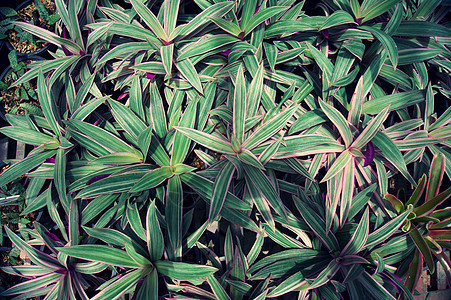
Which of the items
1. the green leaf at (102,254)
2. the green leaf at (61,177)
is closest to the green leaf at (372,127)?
the green leaf at (102,254)

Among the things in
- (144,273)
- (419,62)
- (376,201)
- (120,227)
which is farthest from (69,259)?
(419,62)

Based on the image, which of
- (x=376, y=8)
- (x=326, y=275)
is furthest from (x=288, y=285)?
(x=376, y=8)

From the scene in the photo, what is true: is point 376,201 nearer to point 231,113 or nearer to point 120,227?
point 231,113

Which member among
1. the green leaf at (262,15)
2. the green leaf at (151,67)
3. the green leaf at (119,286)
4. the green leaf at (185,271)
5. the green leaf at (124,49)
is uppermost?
the green leaf at (262,15)

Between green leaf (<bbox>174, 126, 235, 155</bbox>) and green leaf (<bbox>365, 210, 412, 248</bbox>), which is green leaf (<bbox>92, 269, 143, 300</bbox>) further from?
green leaf (<bbox>365, 210, 412, 248</bbox>)

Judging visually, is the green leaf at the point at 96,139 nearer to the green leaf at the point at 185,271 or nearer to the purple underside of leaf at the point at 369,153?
the green leaf at the point at 185,271

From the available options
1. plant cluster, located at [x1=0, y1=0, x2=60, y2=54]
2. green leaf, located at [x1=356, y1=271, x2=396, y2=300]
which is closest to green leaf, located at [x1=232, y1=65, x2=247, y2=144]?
green leaf, located at [x1=356, y1=271, x2=396, y2=300]

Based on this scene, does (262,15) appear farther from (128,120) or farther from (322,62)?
(128,120)
